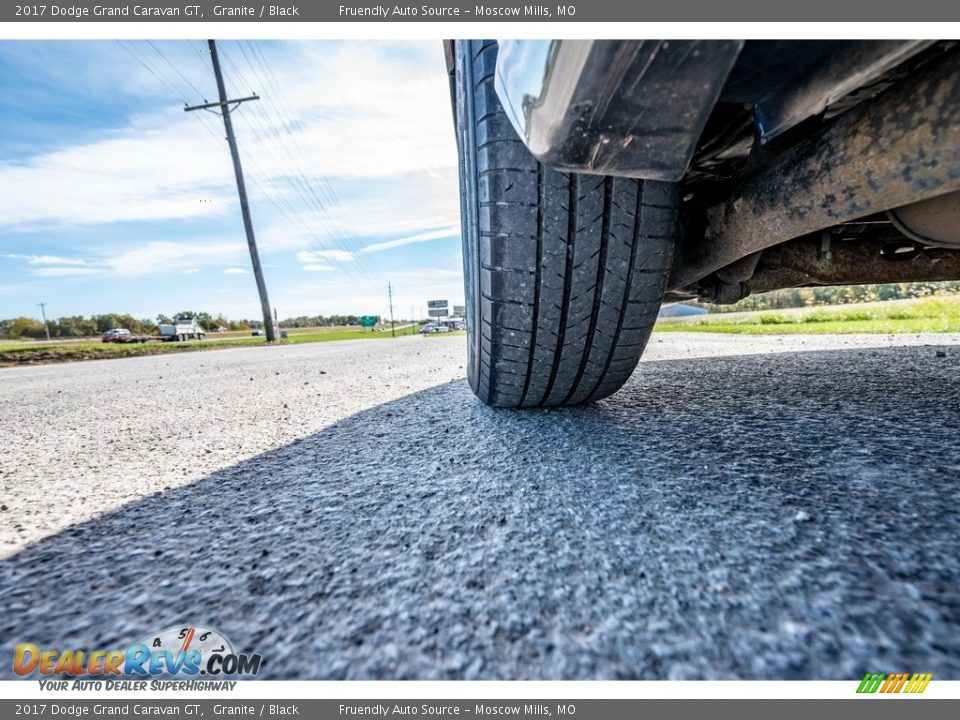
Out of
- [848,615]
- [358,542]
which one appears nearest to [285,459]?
[358,542]

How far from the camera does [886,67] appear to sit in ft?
1.51

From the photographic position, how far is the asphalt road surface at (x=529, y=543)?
43cm

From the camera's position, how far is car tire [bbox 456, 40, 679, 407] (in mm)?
869

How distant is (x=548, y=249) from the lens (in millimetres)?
940

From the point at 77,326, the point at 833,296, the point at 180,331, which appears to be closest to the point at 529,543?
the point at 833,296

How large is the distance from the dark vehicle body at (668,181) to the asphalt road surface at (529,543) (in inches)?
11.6

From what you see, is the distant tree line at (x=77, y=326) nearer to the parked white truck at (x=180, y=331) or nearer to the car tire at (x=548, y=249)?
the parked white truck at (x=180, y=331)

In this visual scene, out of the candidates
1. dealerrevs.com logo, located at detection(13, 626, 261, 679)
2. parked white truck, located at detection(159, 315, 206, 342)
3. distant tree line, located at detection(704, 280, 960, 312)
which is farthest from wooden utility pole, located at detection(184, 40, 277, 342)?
parked white truck, located at detection(159, 315, 206, 342)

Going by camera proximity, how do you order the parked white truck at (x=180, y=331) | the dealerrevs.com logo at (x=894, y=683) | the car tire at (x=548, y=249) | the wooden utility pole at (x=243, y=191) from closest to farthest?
the dealerrevs.com logo at (x=894, y=683)
the car tire at (x=548, y=249)
the wooden utility pole at (x=243, y=191)
the parked white truck at (x=180, y=331)

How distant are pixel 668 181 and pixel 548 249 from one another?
279 millimetres

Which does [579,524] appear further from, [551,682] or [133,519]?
[133,519]

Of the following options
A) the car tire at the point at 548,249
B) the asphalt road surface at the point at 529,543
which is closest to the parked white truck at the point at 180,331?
the asphalt road surface at the point at 529,543

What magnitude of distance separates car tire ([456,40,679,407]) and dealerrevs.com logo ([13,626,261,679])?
780 mm

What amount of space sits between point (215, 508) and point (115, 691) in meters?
0.40
